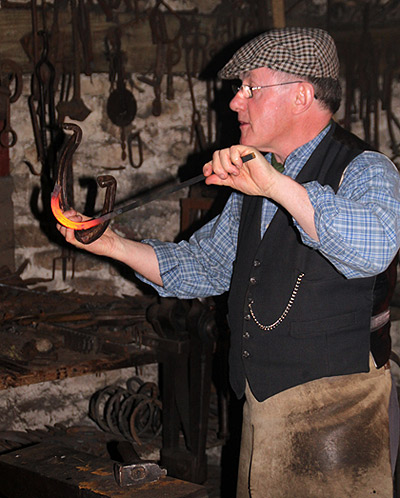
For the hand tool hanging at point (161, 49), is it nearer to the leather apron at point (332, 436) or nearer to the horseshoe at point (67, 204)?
the horseshoe at point (67, 204)

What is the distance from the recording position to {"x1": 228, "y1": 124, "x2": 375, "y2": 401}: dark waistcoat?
2.04 meters

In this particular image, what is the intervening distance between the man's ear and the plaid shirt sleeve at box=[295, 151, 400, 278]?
1.24 feet

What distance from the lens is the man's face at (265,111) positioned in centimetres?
213

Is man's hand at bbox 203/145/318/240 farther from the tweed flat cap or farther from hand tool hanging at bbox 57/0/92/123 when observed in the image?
hand tool hanging at bbox 57/0/92/123

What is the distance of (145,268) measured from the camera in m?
2.37

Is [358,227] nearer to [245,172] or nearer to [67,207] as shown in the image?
[245,172]

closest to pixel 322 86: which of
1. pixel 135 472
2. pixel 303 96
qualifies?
pixel 303 96

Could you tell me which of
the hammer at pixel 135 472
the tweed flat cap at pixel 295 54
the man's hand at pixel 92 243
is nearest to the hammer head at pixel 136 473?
the hammer at pixel 135 472

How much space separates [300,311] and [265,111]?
23.5 inches

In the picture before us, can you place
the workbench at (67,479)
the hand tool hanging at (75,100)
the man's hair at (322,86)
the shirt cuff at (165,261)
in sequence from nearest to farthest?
the workbench at (67,479), the man's hair at (322,86), the shirt cuff at (165,261), the hand tool hanging at (75,100)

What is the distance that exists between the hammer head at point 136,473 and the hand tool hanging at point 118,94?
2.78 m

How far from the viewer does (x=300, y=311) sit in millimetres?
2061

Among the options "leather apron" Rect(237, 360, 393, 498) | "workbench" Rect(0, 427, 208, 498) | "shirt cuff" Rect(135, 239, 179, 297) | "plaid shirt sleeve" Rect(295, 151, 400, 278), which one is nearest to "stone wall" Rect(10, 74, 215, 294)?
"shirt cuff" Rect(135, 239, 179, 297)

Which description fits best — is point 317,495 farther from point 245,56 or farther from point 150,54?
point 150,54
